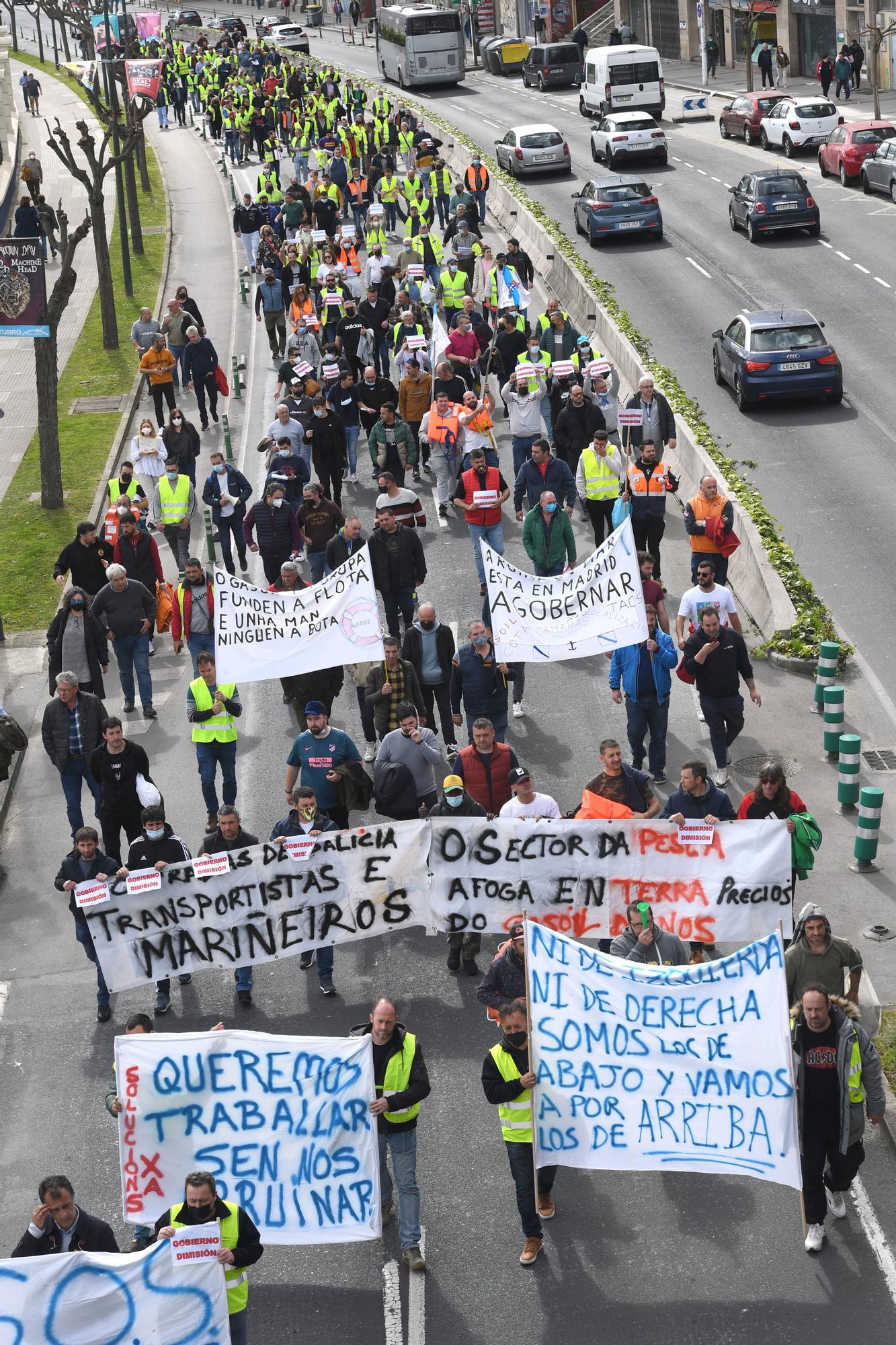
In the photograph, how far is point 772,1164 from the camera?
31.4ft

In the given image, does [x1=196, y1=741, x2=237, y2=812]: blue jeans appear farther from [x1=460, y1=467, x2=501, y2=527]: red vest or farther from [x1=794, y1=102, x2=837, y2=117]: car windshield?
[x1=794, y1=102, x2=837, y2=117]: car windshield

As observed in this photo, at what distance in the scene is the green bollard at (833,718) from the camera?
52.0ft

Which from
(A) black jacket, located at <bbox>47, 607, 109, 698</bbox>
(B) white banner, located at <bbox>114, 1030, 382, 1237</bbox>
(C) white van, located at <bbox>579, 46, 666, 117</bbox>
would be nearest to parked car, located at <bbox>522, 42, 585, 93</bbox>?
(C) white van, located at <bbox>579, 46, 666, 117</bbox>

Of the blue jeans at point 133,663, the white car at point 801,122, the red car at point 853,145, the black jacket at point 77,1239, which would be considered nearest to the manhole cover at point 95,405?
the blue jeans at point 133,663

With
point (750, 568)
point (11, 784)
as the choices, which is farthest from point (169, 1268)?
point (750, 568)

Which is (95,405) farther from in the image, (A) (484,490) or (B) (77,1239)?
(B) (77,1239)

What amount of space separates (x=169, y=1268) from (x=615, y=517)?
11604 mm

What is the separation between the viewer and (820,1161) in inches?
388

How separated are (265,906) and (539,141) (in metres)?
38.5

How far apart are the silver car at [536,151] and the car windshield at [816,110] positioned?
6221mm

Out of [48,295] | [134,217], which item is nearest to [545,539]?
[48,295]

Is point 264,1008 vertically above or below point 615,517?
below

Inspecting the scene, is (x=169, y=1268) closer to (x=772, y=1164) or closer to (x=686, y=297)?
(x=772, y=1164)

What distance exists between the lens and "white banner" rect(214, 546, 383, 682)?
16.0 meters
